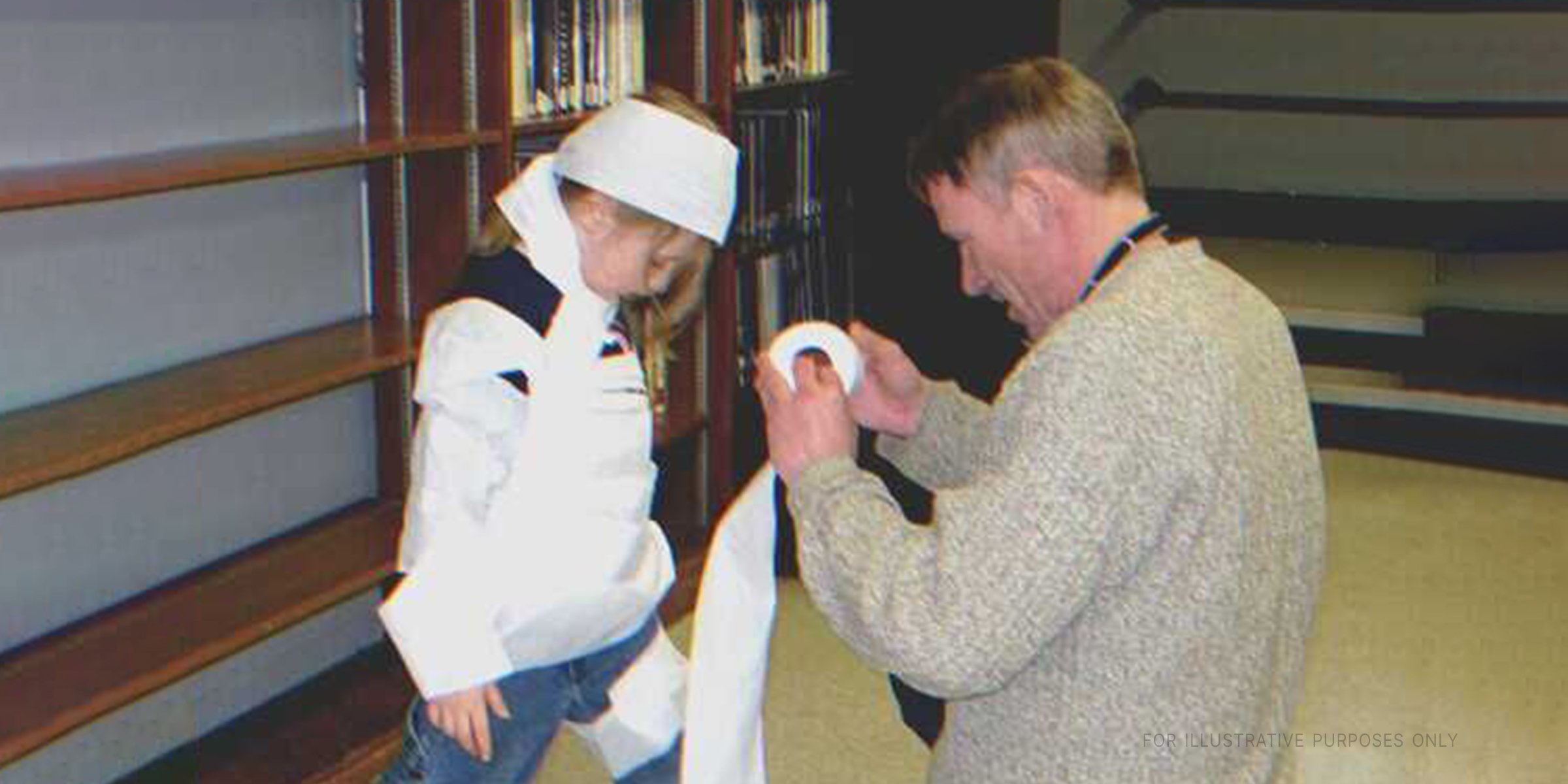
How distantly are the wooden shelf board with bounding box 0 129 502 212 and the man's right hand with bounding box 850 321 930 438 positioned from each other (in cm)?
110

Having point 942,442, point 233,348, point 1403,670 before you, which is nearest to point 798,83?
point 233,348

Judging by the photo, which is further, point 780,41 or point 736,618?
point 780,41

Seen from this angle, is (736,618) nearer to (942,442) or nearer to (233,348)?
(942,442)

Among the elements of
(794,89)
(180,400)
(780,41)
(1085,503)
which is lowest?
(180,400)

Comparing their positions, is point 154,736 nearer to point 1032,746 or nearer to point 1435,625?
point 1032,746

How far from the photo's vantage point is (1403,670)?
3965 mm

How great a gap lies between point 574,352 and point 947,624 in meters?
0.81

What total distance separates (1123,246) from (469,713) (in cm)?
89

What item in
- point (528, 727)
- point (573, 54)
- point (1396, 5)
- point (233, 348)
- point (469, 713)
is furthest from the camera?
point (1396, 5)

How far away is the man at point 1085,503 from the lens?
1.48 m

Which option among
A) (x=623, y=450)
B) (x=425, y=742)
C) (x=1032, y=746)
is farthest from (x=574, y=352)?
(x=1032, y=746)

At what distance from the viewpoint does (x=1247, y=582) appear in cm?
155

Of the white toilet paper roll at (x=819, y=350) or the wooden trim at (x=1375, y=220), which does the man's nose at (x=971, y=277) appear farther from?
the wooden trim at (x=1375, y=220)

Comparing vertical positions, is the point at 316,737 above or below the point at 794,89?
below
